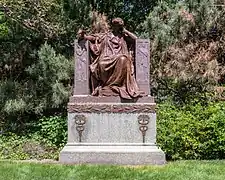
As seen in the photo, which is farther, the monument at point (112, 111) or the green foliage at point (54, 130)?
the green foliage at point (54, 130)

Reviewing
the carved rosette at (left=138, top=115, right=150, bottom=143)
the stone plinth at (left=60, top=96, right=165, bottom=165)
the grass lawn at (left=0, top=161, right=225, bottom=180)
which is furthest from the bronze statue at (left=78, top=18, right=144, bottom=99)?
the grass lawn at (left=0, top=161, right=225, bottom=180)

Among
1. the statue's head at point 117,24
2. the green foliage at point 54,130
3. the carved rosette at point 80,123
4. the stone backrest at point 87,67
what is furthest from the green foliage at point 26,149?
the statue's head at point 117,24

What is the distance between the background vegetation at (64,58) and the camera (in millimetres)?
12258

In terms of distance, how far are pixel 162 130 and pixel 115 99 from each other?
1.78 m

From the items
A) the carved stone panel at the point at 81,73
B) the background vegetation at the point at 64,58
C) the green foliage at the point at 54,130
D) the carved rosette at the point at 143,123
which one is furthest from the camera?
the background vegetation at the point at 64,58

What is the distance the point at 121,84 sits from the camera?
9.16 metres

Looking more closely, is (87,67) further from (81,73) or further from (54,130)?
(54,130)

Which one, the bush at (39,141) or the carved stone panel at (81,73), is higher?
the carved stone panel at (81,73)

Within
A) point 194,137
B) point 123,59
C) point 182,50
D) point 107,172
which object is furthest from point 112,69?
point 182,50

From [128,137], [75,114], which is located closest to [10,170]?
[75,114]

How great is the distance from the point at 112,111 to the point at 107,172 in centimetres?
155

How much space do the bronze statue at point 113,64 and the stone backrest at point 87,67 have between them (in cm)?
10

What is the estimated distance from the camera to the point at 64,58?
1241 cm

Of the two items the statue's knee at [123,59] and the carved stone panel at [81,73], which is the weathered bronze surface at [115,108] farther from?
the statue's knee at [123,59]
